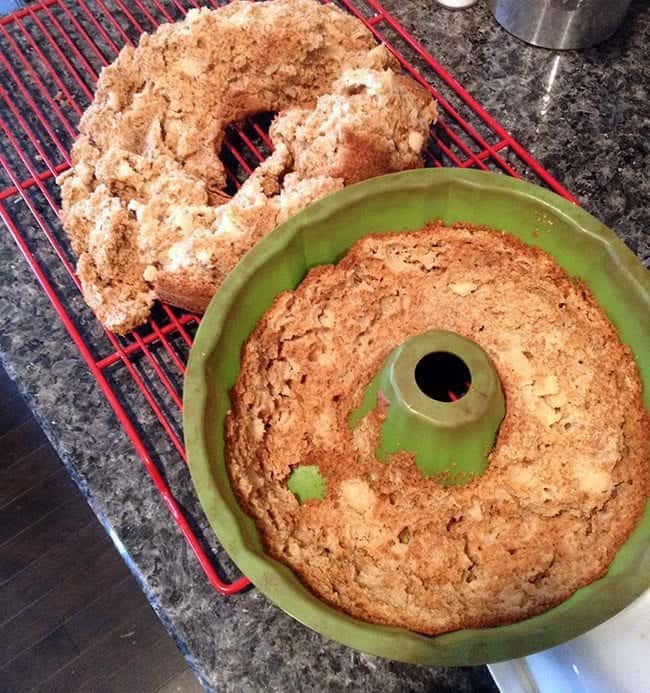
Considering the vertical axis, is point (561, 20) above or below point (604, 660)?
above

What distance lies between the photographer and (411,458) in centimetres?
67

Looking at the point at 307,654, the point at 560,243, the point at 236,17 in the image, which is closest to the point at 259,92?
the point at 236,17

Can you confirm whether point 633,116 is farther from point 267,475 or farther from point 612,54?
point 267,475

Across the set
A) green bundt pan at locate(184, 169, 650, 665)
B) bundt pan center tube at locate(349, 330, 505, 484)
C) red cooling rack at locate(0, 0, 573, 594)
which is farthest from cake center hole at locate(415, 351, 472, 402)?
red cooling rack at locate(0, 0, 573, 594)

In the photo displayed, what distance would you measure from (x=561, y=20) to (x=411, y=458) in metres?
0.73

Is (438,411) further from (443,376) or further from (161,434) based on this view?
(161,434)

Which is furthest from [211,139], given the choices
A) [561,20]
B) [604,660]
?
[604,660]

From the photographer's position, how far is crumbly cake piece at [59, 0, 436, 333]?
759 mm

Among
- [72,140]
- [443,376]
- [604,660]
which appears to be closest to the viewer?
[604,660]

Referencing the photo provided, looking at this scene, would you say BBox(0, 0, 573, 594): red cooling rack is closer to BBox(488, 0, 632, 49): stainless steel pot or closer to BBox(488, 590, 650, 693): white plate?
BBox(488, 0, 632, 49): stainless steel pot

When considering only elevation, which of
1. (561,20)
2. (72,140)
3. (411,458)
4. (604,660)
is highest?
(72,140)

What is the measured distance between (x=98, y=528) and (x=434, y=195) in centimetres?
86

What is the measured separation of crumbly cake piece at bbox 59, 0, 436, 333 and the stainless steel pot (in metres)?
0.29

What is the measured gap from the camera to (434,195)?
2.37 feet
